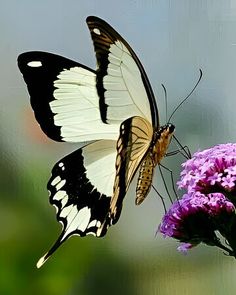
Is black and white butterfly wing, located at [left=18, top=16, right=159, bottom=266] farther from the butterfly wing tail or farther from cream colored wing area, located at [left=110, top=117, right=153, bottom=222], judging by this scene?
the butterfly wing tail

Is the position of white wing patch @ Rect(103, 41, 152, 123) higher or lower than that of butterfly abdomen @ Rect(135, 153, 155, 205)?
higher

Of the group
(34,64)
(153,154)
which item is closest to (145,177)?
(153,154)

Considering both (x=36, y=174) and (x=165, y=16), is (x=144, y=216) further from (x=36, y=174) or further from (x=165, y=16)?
(x=165, y=16)

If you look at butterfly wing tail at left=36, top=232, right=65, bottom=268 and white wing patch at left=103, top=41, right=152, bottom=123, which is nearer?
white wing patch at left=103, top=41, right=152, bottom=123

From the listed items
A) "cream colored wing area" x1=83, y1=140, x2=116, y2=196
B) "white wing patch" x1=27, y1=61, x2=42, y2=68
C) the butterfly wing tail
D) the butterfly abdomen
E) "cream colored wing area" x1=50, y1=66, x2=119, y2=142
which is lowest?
the butterfly wing tail

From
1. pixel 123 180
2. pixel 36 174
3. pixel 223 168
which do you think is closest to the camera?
pixel 223 168

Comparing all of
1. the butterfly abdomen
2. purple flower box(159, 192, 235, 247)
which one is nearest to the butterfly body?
the butterfly abdomen

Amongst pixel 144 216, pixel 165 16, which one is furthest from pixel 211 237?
pixel 165 16
